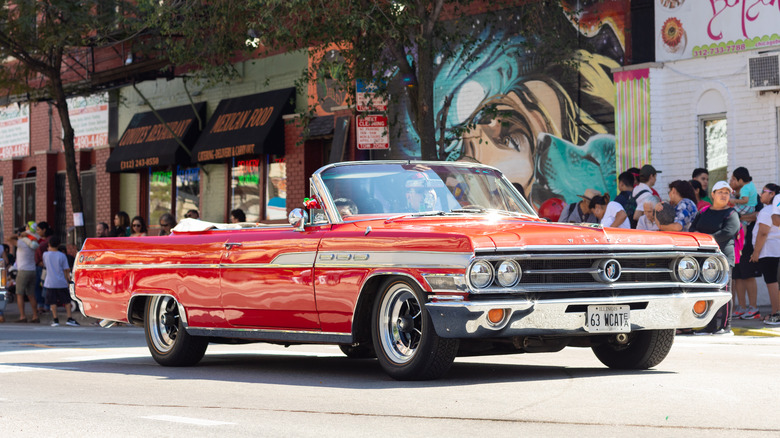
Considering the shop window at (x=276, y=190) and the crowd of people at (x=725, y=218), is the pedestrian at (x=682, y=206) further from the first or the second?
the shop window at (x=276, y=190)

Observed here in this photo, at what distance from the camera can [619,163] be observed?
64.5 feet

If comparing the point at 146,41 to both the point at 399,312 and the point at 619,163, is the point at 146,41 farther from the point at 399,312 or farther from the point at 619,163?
the point at 399,312

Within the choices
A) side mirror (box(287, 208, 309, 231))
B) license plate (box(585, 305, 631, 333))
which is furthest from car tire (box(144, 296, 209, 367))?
license plate (box(585, 305, 631, 333))

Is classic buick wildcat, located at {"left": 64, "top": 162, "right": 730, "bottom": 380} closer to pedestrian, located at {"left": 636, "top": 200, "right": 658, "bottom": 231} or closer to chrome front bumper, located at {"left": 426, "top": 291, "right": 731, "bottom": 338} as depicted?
chrome front bumper, located at {"left": 426, "top": 291, "right": 731, "bottom": 338}

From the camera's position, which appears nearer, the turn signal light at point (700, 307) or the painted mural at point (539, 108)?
the turn signal light at point (700, 307)

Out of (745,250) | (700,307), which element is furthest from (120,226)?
(700,307)

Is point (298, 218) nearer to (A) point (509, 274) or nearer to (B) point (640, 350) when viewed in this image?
(A) point (509, 274)

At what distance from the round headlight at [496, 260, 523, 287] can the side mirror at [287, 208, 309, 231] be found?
197 centimetres

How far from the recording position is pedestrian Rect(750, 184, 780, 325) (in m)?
15.1

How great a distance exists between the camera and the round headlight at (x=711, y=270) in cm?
893

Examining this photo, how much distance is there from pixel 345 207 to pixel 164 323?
258 cm

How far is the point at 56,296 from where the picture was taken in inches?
848

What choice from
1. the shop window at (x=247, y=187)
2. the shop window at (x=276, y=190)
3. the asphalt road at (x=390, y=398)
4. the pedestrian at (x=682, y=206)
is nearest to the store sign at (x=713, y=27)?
the pedestrian at (x=682, y=206)

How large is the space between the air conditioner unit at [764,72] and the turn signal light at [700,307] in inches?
381
